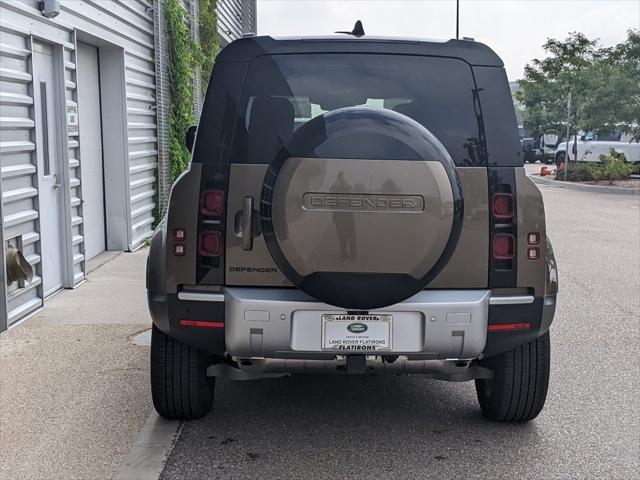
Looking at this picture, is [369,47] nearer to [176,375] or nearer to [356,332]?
[356,332]

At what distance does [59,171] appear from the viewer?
802 centimetres

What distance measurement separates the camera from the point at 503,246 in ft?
12.9

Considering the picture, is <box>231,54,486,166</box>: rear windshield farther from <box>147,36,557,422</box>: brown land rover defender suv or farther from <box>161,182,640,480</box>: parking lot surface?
<box>161,182,640,480</box>: parking lot surface

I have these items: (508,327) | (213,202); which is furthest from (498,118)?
(213,202)

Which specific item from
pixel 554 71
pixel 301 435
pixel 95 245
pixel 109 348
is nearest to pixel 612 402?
pixel 301 435

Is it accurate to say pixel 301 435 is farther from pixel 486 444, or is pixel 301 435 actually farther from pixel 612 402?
pixel 612 402

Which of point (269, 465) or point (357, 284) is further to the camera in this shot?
point (269, 465)

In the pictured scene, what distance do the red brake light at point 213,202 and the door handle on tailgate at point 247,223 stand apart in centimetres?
11

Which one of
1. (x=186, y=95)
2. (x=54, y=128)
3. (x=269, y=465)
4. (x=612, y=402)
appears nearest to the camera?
(x=269, y=465)

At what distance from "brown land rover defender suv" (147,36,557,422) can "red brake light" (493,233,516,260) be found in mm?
10

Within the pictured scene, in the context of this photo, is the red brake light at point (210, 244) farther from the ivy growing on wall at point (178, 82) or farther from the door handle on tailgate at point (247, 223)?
the ivy growing on wall at point (178, 82)

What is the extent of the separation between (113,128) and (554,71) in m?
29.7

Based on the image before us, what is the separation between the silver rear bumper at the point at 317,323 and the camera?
3.82 metres

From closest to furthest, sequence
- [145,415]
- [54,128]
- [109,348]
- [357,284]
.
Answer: [357,284] → [145,415] → [109,348] → [54,128]
